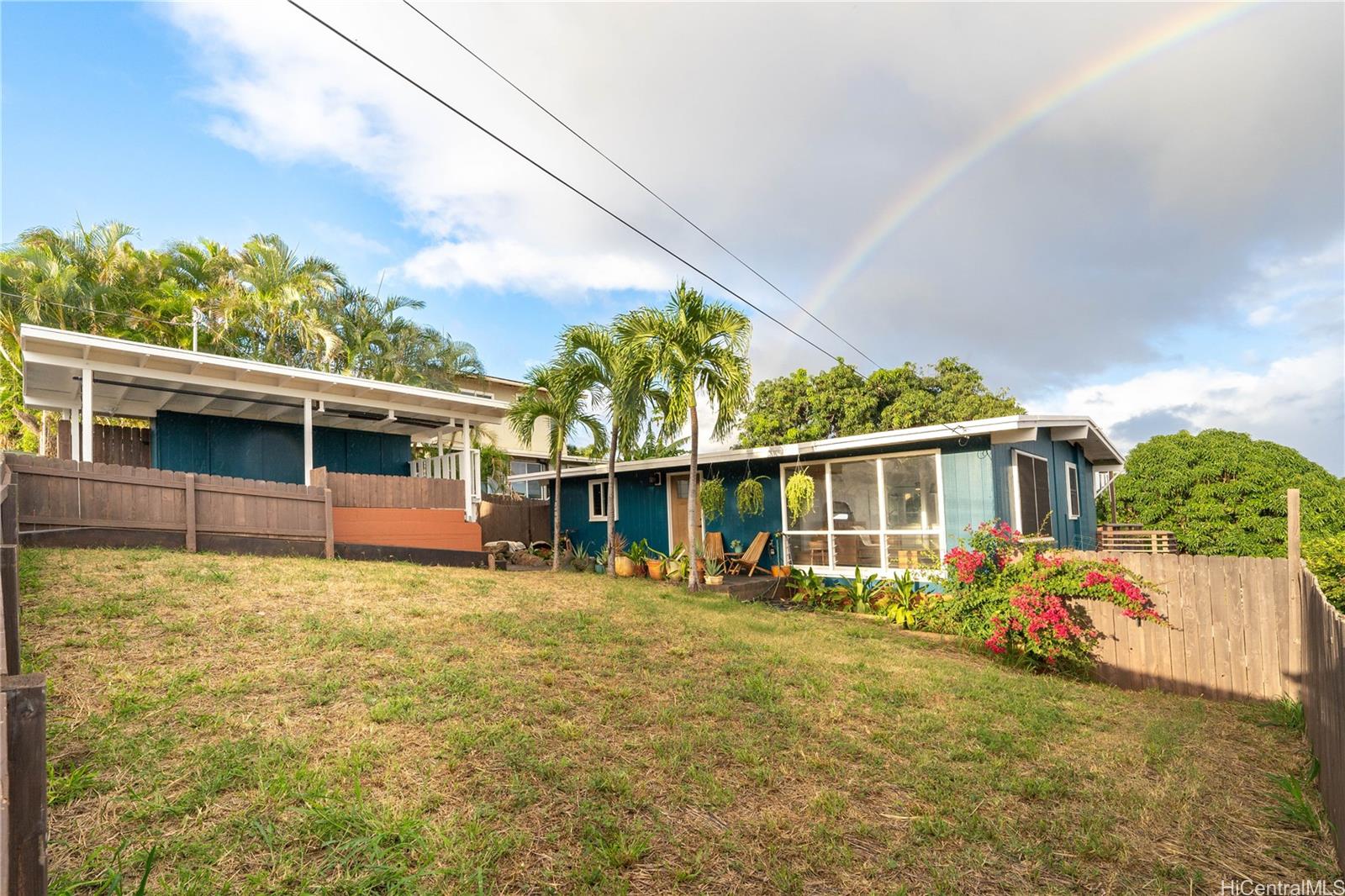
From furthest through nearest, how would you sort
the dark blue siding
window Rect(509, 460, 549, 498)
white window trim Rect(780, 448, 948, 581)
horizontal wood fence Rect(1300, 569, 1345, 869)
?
1. window Rect(509, 460, 549, 498)
2. the dark blue siding
3. white window trim Rect(780, 448, 948, 581)
4. horizontal wood fence Rect(1300, 569, 1345, 869)

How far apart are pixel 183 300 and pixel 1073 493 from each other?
23679mm

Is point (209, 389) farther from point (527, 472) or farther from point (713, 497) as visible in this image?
point (527, 472)

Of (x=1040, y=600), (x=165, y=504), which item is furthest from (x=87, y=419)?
(x=1040, y=600)

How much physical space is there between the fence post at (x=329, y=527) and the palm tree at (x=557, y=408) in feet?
11.7

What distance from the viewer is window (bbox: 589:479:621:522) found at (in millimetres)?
16203

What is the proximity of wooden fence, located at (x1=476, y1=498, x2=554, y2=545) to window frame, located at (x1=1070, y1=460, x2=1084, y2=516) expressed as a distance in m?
12.0

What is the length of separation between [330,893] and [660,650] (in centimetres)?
385

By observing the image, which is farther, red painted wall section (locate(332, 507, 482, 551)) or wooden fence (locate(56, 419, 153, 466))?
wooden fence (locate(56, 419, 153, 466))

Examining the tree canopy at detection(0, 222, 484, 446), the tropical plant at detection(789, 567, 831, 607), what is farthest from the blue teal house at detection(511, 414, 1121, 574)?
the tree canopy at detection(0, 222, 484, 446)

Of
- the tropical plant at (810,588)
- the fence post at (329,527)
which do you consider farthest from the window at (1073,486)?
the fence post at (329,527)

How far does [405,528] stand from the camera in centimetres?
1134

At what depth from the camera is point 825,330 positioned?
1822 centimetres

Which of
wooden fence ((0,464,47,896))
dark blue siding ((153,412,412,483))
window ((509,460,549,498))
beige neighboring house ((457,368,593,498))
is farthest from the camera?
beige neighboring house ((457,368,593,498))

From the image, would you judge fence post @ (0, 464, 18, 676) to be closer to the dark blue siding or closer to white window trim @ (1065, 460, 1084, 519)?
the dark blue siding
